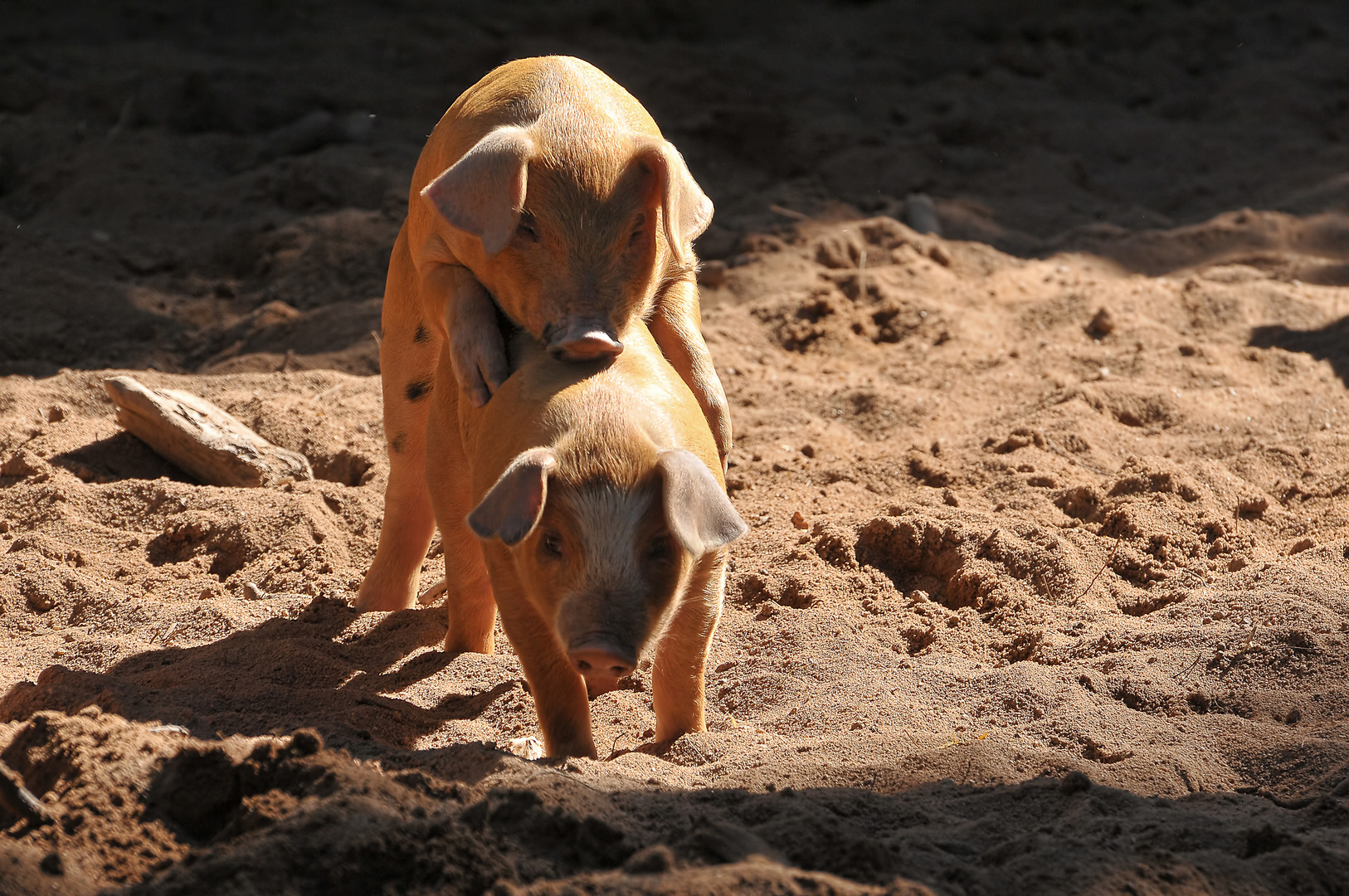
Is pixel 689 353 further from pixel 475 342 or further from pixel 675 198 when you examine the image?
pixel 475 342

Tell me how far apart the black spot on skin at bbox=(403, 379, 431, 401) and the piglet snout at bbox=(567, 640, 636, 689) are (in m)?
2.03

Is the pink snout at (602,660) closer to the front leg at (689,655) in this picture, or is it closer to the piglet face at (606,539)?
the piglet face at (606,539)

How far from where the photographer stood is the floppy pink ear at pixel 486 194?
4.12 metres

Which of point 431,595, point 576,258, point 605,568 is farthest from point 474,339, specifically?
point 431,595

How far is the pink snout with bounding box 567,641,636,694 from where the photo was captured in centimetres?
350

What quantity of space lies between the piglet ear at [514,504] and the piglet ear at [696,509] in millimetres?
366

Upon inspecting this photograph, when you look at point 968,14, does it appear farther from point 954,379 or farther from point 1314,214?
point 954,379

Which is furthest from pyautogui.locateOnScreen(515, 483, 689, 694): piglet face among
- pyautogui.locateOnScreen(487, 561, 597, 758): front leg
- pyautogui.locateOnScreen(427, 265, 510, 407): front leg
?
pyautogui.locateOnScreen(427, 265, 510, 407): front leg

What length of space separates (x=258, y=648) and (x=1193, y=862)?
3291mm

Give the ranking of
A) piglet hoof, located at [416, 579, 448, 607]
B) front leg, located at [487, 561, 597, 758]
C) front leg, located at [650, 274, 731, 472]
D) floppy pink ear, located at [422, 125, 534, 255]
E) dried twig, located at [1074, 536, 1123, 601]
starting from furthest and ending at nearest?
piglet hoof, located at [416, 579, 448, 607], dried twig, located at [1074, 536, 1123, 601], front leg, located at [650, 274, 731, 472], floppy pink ear, located at [422, 125, 534, 255], front leg, located at [487, 561, 597, 758]

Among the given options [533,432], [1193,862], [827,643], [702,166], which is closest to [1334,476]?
[827,643]

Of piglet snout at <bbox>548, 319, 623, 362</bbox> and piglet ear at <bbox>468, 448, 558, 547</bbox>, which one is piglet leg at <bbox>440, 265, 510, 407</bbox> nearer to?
piglet snout at <bbox>548, 319, 623, 362</bbox>

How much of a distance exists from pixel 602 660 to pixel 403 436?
217 centimetres

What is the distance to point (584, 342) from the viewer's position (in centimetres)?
402
